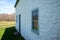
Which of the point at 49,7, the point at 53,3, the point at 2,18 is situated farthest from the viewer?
the point at 2,18

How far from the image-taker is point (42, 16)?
5645 millimetres

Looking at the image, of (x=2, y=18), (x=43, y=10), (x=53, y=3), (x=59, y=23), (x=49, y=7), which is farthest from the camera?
(x=2, y=18)

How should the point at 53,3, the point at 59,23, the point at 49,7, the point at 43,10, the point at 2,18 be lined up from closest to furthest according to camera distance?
the point at 59,23, the point at 53,3, the point at 49,7, the point at 43,10, the point at 2,18

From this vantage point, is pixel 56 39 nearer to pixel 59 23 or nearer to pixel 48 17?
pixel 59 23

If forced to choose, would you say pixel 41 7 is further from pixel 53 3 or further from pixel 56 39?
pixel 56 39

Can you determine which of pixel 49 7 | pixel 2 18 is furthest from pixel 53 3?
pixel 2 18

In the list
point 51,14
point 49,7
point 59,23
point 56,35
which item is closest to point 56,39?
point 56,35

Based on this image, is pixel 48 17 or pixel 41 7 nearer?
pixel 48 17

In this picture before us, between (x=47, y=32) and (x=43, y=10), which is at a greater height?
(x=43, y=10)

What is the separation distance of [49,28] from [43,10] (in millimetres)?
984

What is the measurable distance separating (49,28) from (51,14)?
0.55m

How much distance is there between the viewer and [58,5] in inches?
164

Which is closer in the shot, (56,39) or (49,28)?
(56,39)

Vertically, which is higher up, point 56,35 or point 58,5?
point 58,5
